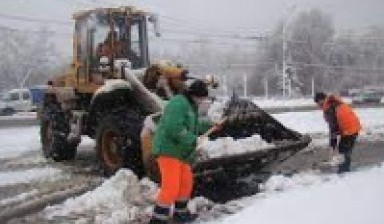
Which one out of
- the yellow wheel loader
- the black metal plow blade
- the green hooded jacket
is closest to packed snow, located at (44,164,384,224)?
the black metal plow blade

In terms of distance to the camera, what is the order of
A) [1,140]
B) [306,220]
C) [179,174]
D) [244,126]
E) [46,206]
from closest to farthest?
[306,220]
[179,174]
[46,206]
[244,126]
[1,140]

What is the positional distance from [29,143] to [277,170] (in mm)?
9386

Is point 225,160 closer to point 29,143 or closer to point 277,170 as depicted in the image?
point 277,170

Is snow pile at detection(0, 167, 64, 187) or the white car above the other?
snow pile at detection(0, 167, 64, 187)

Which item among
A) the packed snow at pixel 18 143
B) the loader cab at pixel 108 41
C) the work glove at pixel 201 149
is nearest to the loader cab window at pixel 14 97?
the packed snow at pixel 18 143

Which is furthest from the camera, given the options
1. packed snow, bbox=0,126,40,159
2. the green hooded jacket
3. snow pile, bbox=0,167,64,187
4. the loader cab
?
packed snow, bbox=0,126,40,159

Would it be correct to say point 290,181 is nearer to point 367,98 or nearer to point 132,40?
point 132,40

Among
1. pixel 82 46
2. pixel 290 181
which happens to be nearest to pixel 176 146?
pixel 290 181

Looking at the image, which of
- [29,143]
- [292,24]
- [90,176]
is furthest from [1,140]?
[292,24]

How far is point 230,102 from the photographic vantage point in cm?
1107

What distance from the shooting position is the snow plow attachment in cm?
1021

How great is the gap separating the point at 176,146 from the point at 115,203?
1.95m

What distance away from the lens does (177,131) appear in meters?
7.33

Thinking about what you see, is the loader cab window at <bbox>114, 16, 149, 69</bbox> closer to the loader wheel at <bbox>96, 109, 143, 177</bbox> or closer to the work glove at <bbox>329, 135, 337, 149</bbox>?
the loader wheel at <bbox>96, 109, 143, 177</bbox>
